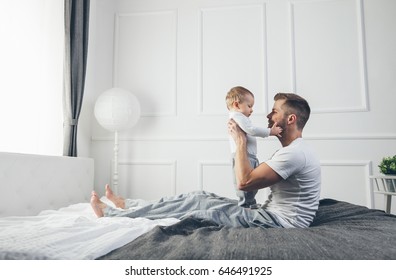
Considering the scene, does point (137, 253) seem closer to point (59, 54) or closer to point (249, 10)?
point (59, 54)

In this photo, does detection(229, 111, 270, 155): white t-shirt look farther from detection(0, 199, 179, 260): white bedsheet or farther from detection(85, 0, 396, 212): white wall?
detection(85, 0, 396, 212): white wall

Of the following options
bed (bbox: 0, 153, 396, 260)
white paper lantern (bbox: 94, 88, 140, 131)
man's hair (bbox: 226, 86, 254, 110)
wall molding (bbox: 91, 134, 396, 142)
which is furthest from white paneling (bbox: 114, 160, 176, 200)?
bed (bbox: 0, 153, 396, 260)

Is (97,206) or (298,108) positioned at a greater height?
(298,108)

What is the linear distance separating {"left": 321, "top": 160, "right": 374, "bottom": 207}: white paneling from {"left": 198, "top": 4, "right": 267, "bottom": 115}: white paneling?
0.84m

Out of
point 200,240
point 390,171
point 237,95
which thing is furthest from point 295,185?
point 390,171

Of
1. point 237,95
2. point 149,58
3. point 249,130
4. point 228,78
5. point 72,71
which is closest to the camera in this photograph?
point 249,130

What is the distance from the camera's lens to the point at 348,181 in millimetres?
2629

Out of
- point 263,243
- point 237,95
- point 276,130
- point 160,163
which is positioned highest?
point 237,95

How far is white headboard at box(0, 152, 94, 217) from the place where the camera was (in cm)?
167

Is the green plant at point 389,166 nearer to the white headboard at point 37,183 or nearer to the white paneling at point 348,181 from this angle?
the white paneling at point 348,181

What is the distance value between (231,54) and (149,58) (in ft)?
2.71

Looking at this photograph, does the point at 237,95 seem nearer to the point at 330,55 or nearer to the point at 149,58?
the point at 330,55

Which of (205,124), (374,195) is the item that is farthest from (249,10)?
(374,195)

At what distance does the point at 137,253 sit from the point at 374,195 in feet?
7.96
